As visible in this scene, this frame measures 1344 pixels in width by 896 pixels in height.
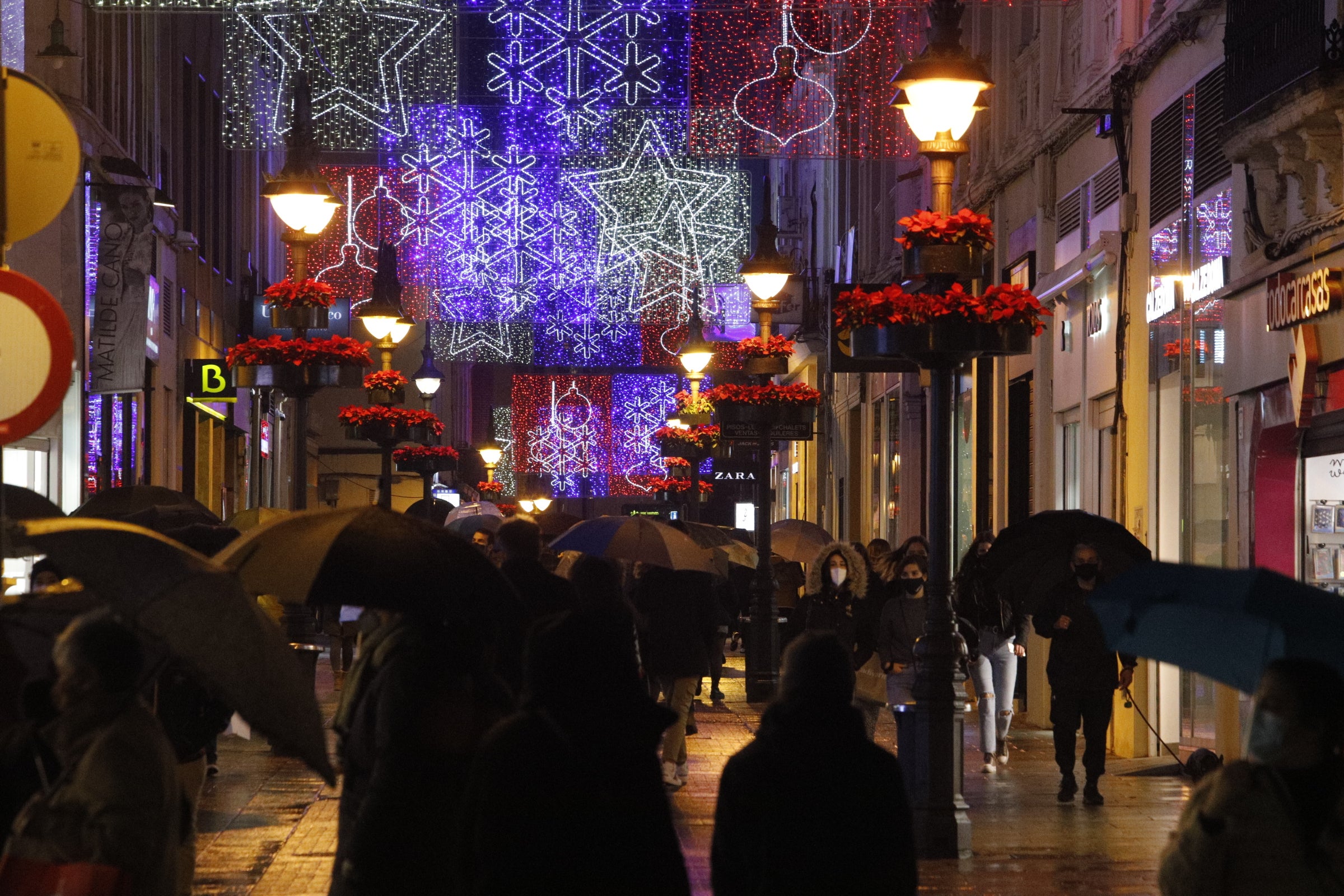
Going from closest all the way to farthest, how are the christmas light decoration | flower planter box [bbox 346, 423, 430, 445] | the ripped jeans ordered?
the ripped jeans, the christmas light decoration, flower planter box [bbox 346, 423, 430, 445]

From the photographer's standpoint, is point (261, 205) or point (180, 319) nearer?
point (180, 319)

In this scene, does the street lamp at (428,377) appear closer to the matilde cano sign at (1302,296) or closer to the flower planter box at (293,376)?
the flower planter box at (293,376)

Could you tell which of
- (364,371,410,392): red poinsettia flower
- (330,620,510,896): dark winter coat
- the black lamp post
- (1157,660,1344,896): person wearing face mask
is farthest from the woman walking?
(364,371,410,392): red poinsettia flower

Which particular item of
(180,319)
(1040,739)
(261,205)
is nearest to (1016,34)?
(1040,739)

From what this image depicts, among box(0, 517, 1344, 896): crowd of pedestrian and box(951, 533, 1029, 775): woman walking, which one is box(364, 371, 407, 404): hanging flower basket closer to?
box(951, 533, 1029, 775): woman walking

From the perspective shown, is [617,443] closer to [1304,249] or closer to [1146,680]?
[1146,680]

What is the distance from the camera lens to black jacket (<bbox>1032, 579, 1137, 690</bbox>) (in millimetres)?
14484

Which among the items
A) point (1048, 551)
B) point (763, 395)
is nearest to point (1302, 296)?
point (1048, 551)

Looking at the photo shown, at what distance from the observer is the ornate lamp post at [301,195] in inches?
691

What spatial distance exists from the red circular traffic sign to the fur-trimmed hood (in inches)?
412

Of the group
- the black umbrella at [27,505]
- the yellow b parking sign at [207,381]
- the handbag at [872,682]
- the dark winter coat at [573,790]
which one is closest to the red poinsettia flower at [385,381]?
the yellow b parking sign at [207,381]

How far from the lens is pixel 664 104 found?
66.0ft

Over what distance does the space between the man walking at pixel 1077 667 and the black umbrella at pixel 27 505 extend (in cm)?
680

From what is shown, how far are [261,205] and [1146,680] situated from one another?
33124 millimetres
